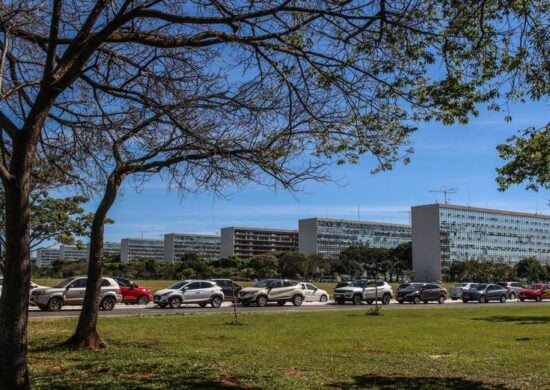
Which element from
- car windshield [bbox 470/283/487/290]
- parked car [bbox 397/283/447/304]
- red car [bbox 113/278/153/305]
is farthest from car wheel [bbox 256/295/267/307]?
car windshield [bbox 470/283/487/290]

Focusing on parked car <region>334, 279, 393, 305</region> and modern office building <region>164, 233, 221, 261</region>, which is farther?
modern office building <region>164, 233, 221, 261</region>

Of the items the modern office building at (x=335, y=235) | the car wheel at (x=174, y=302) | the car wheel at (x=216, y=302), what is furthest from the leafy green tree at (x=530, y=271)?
the car wheel at (x=174, y=302)

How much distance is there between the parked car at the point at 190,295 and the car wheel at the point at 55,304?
5182 millimetres

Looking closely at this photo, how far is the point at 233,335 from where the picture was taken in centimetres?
1591

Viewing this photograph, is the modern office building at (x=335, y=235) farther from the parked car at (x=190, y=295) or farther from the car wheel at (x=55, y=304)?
the car wheel at (x=55, y=304)

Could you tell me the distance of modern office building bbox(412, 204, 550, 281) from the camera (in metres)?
146

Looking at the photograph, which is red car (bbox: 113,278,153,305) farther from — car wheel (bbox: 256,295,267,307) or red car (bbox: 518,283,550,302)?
red car (bbox: 518,283,550,302)

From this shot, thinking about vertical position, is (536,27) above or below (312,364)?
above

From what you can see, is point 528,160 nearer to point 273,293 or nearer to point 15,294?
point 15,294

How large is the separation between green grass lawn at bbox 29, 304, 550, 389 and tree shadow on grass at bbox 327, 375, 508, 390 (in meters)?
0.02

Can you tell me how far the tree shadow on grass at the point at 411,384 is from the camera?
8500 millimetres

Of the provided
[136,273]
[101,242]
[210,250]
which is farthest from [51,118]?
[210,250]

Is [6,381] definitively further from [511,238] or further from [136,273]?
[511,238]

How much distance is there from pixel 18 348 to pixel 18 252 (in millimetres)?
1080
